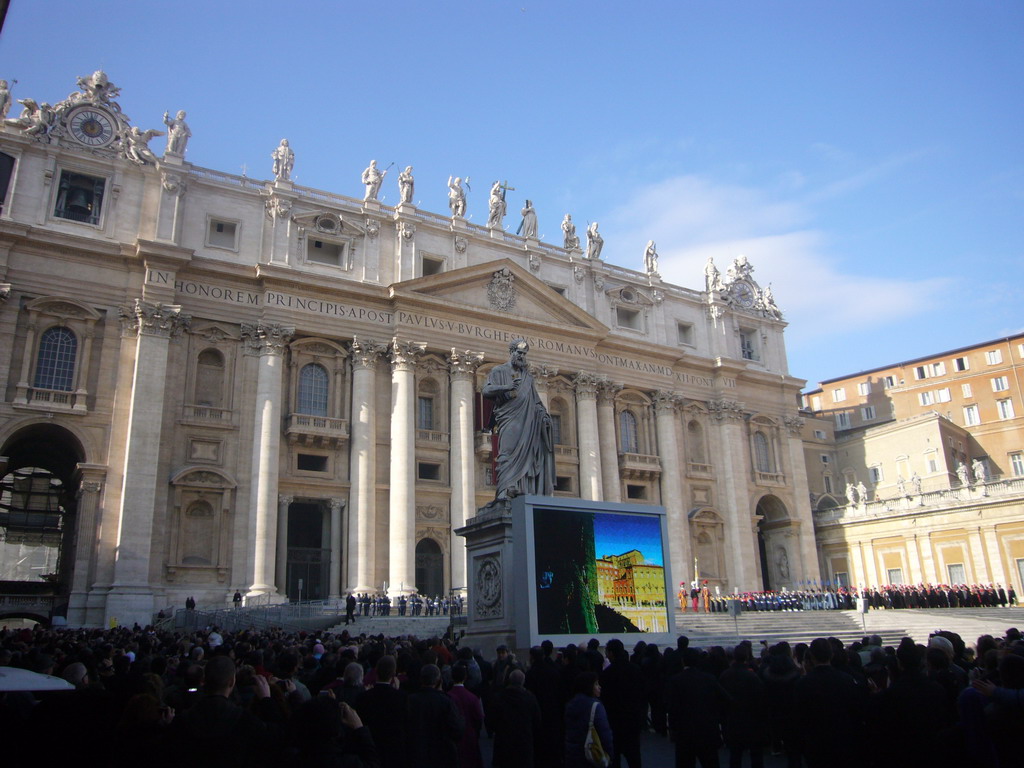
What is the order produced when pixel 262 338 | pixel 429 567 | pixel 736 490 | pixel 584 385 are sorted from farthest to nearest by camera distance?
pixel 736 490 → pixel 584 385 → pixel 429 567 → pixel 262 338

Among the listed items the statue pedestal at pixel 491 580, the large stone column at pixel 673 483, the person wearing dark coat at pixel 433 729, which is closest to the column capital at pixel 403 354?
the large stone column at pixel 673 483

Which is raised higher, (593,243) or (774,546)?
(593,243)

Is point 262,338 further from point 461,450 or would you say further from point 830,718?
point 830,718

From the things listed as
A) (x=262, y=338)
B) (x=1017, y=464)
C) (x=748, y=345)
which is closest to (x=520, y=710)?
(x=262, y=338)

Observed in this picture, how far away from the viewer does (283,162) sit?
36719 mm

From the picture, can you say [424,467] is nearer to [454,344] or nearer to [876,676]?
[454,344]

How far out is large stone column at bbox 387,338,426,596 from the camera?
3316 cm

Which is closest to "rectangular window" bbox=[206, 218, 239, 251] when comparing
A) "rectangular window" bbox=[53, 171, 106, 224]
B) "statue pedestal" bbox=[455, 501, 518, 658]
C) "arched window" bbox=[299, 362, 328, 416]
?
"rectangular window" bbox=[53, 171, 106, 224]

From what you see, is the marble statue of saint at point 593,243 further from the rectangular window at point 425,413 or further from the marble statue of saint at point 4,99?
the marble statue of saint at point 4,99

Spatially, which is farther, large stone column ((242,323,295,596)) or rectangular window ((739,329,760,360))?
rectangular window ((739,329,760,360))

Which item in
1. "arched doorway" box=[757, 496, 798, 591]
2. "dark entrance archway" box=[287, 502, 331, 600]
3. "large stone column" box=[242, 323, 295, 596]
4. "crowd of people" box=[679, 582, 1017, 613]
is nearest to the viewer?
"large stone column" box=[242, 323, 295, 596]

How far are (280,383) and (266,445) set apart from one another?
2.65 metres

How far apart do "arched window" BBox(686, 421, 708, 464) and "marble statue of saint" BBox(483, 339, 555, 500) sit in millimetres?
30736

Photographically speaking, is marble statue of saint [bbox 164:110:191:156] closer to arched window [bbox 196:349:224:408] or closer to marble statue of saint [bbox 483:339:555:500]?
arched window [bbox 196:349:224:408]
